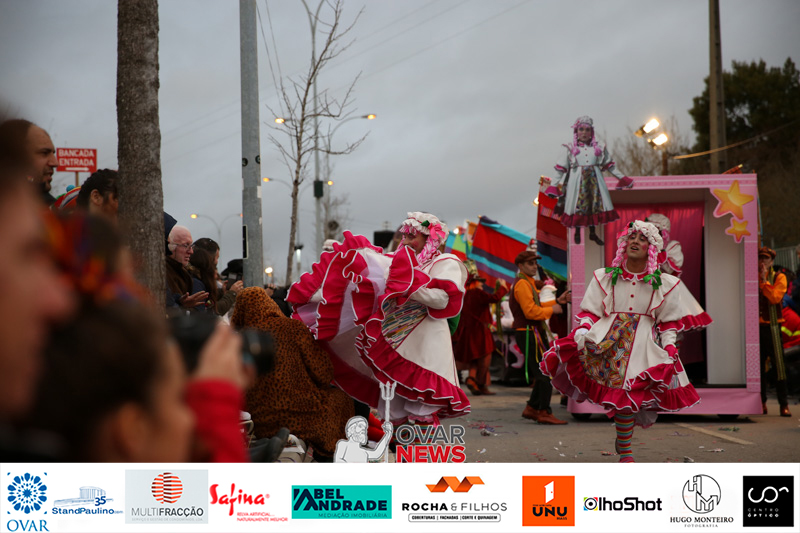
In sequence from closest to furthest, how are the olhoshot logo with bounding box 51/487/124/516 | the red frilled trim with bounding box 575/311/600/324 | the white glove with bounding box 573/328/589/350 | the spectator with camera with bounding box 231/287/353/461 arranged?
the olhoshot logo with bounding box 51/487/124/516
the spectator with camera with bounding box 231/287/353/461
the white glove with bounding box 573/328/589/350
the red frilled trim with bounding box 575/311/600/324

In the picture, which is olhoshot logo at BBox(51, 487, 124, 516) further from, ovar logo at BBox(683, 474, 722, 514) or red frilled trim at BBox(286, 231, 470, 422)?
ovar logo at BBox(683, 474, 722, 514)

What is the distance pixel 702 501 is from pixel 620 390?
171 centimetres

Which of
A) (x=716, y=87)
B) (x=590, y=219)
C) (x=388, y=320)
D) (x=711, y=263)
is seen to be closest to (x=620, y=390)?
(x=388, y=320)

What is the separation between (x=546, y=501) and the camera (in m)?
3.26

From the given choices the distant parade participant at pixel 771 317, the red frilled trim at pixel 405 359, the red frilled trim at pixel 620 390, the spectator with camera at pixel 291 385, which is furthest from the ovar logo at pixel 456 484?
the distant parade participant at pixel 771 317

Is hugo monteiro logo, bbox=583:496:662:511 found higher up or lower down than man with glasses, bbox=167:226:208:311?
lower down

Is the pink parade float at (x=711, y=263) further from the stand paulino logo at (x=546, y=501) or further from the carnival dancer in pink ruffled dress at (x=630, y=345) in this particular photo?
the stand paulino logo at (x=546, y=501)

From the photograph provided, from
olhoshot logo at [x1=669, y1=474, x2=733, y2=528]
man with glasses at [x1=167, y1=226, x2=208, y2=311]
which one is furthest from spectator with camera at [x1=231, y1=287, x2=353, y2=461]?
olhoshot logo at [x1=669, y1=474, x2=733, y2=528]

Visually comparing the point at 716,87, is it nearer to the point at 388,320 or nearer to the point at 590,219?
the point at 590,219

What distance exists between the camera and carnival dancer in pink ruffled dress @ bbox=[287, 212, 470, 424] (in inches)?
167

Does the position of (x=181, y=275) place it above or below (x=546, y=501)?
above

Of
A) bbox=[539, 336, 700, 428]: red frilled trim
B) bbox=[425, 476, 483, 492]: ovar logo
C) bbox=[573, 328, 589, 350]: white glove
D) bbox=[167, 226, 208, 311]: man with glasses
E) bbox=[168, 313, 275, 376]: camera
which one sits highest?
bbox=[167, 226, 208, 311]: man with glasses

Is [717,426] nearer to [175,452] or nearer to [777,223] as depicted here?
[175,452]

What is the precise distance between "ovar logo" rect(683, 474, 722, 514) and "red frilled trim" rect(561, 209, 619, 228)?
412 cm
